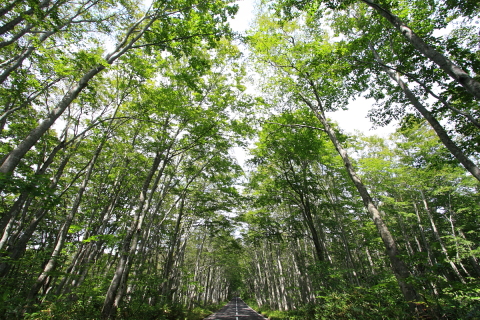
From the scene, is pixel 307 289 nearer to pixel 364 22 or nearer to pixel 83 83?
pixel 364 22

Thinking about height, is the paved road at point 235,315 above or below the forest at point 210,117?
below

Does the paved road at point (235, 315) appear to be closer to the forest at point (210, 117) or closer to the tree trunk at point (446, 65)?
the forest at point (210, 117)

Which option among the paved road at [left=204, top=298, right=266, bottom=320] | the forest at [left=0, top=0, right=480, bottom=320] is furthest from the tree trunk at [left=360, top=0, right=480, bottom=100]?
the paved road at [left=204, top=298, right=266, bottom=320]

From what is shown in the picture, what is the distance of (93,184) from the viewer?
44.7 feet

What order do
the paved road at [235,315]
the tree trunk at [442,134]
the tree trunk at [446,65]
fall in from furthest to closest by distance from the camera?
the paved road at [235,315]
the tree trunk at [442,134]
the tree trunk at [446,65]

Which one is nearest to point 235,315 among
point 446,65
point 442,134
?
point 442,134

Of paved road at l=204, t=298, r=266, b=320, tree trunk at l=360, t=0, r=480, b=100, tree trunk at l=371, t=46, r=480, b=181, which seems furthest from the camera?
paved road at l=204, t=298, r=266, b=320

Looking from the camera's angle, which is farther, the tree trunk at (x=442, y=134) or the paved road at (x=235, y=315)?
the paved road at (x=235, y=315)

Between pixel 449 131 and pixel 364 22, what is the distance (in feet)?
17.7

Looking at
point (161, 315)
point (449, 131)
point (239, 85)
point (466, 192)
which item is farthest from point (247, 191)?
point (466, 192)

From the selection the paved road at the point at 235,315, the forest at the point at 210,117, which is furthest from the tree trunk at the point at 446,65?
the paved road at the point at 235,315

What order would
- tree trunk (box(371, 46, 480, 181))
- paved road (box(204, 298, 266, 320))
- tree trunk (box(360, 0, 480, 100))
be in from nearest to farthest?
tree trunk (box(360, 0, 480, 100)) → tree trunk (box(371, 46, 480, 181)) → paved road (box(204, 298, 266, 320))

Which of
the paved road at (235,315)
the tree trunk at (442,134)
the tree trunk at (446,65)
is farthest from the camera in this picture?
the paved road at (235,315)

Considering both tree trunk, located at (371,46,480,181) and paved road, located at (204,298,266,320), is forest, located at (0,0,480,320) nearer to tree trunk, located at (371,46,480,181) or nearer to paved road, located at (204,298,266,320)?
tree trunk, located at (371,46,480,181)
